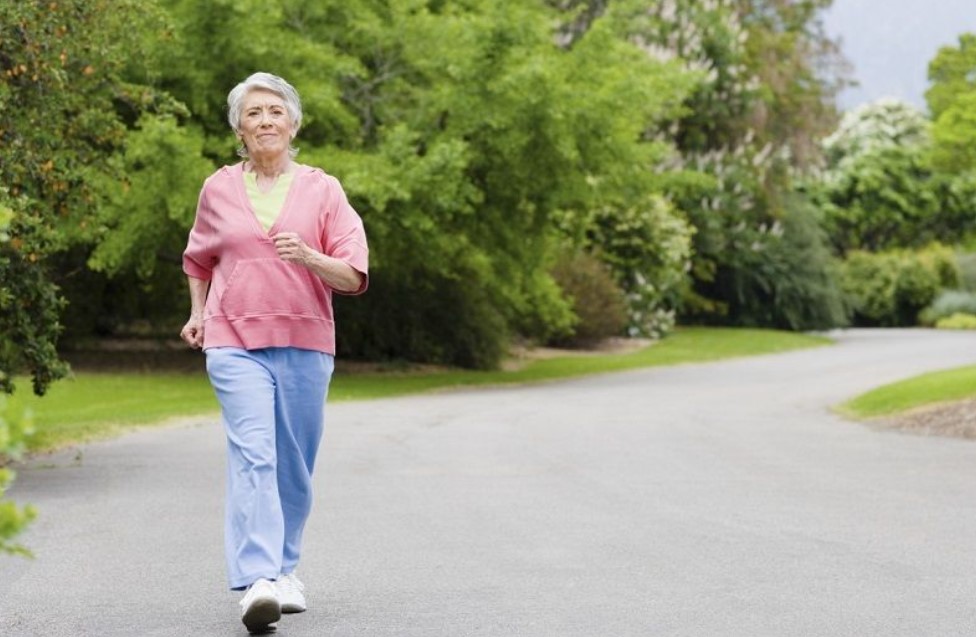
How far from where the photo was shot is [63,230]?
2383 cm

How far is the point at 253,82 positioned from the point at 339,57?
19983 millimetres

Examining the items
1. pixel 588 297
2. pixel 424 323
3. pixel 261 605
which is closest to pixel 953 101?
pixel 424 323

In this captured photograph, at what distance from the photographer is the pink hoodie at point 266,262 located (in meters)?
6.68

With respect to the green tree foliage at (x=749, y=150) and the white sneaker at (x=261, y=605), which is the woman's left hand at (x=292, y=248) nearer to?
the white sneaker at (x=261, y=605)

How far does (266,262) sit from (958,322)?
54.3 m

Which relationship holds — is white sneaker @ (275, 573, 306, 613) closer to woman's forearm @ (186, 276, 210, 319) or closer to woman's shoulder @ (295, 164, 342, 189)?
woman's forearm @ (186, 276, 210, 319)

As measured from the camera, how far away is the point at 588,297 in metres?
40.5

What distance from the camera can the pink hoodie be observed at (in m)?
6.68

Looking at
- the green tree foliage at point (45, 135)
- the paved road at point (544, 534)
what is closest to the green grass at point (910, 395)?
the paved road at point (544, 534)

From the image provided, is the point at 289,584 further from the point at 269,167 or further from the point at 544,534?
the point at 544,534

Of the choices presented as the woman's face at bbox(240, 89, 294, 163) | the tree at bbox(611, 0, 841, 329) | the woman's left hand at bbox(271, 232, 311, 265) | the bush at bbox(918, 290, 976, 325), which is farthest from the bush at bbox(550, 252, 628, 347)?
the woman's left hand at bbox(271, 232, 311, 265)

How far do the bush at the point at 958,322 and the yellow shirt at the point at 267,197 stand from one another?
53.2 meters

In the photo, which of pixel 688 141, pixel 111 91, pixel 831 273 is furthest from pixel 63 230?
pixel 831 273

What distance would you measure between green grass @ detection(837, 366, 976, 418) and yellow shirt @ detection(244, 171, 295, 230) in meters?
14.3
